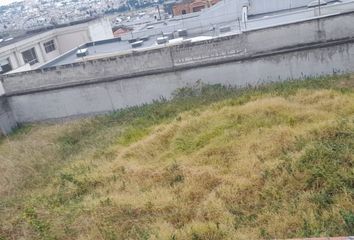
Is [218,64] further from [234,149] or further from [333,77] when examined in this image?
[234,149]

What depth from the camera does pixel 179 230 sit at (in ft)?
18.2

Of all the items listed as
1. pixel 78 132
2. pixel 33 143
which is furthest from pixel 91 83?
pixel 33 143

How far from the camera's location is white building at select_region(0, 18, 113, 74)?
22.3m

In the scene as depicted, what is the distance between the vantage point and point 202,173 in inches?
277

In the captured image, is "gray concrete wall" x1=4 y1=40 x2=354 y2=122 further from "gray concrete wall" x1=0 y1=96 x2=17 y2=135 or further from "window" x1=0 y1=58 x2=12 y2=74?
"window" x1=0 y1=58 x2=12 y2=74

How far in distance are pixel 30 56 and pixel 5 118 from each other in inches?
449

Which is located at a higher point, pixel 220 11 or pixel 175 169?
pixel 220 11

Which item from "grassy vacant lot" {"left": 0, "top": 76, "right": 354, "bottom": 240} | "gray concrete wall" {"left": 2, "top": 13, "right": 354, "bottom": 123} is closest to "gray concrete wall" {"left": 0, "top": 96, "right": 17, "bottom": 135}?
"gray concrete wall" {"left": 2, "top": 13, "right": 354, "bottom": 123}

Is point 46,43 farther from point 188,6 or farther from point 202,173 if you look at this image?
point 202,173

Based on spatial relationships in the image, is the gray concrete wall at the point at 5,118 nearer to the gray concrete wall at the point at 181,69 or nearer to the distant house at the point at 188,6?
the gray concrete wall at the point at 181,69

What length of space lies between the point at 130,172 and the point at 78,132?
4.32 m

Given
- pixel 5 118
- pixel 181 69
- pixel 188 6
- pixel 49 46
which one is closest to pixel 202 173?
pixel 181 69

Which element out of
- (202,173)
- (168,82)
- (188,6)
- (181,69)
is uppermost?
(188,6)

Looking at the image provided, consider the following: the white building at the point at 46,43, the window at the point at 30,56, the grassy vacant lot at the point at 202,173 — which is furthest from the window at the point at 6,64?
the grassy vacant lot at the point at 202,173
